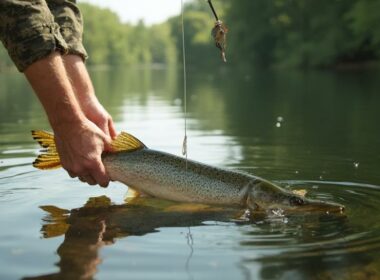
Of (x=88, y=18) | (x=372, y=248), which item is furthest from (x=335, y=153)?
(x=88, y=18)

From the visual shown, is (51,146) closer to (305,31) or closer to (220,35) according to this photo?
(220,35)

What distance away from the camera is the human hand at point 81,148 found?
4.19 metres

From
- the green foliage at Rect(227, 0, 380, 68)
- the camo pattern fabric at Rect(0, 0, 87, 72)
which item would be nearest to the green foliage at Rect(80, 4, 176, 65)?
the green foliage at Rect(227, 0, 380, 68)

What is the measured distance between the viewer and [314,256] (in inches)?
149

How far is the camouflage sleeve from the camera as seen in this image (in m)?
4.96

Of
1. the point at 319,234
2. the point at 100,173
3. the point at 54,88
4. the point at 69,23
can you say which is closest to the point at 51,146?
the point at 100,173

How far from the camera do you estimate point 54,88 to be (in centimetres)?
390

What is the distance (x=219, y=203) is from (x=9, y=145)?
5595 mm

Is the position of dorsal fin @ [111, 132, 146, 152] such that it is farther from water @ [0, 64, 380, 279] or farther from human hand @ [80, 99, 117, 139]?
water @ [0, 64, 380, 279]

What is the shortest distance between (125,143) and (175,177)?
1.68ft

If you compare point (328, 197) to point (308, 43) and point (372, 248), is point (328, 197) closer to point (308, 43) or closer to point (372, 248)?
point (372, 248)

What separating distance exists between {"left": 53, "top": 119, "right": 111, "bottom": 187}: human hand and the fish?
0.52m

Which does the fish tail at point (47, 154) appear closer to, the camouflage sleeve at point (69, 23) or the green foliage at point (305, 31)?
the camouflage sleeve at point (69, 23)

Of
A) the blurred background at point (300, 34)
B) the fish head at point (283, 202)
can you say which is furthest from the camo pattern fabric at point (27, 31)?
Answer: the blurred background at point (300, 34)
